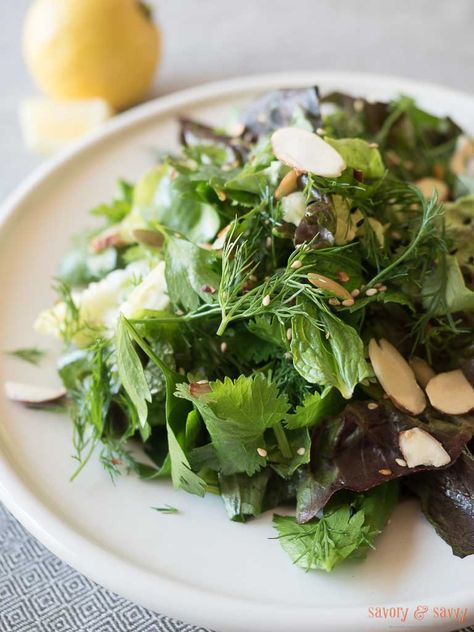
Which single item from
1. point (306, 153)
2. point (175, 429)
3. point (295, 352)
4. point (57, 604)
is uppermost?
point (306, 153)

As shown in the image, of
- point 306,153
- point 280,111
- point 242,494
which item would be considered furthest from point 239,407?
point 280,111

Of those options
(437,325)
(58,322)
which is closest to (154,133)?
(58,322)

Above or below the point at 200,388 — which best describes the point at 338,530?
below

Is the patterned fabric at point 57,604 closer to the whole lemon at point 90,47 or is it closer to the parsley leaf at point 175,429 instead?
the parsley leaf at point 175,429

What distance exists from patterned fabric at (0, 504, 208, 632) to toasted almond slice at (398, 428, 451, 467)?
20.5 inches

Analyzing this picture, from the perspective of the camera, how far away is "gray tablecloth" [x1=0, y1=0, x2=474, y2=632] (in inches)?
131

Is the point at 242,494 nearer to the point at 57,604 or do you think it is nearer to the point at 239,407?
the point at 239,407

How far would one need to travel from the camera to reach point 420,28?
3633 millimetres

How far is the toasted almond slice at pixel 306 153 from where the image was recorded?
160 centimetres

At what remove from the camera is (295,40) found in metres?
3.60

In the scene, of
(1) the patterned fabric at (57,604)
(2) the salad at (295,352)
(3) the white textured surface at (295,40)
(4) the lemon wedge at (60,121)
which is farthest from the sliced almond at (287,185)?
(3) the white textured surface at (295,40)

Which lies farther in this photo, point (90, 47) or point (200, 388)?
point (90, 47)

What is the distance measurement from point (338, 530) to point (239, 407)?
0.29 m

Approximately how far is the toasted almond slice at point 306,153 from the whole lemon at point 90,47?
1.39m
